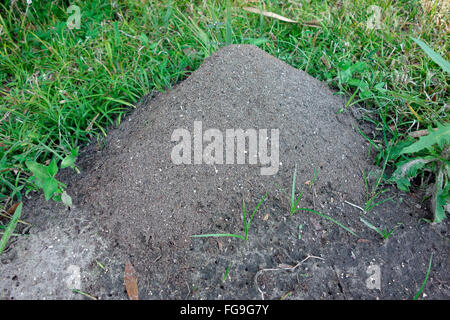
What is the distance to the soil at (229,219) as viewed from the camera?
1539 millimetres

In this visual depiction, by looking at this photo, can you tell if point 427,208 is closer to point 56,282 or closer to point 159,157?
point 159,157

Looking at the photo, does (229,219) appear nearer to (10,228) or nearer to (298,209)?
(298,209)

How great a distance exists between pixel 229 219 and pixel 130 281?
51 cm

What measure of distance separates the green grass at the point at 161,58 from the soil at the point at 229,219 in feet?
0.88

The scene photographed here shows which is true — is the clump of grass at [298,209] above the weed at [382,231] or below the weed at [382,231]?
above

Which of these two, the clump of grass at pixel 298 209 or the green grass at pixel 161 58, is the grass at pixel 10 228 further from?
the clump of grass at pixel 298 209

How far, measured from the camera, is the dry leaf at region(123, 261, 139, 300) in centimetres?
152

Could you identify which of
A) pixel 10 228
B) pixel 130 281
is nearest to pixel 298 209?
pixel 130 281

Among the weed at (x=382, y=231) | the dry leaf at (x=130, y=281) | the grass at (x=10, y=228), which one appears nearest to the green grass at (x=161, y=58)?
the grass at (x=10, y=228)

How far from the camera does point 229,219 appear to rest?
1668 mm

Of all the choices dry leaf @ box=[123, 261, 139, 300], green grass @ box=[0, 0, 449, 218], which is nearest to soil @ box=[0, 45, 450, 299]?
dry leaf @ box=[123, 261, 139, 300]

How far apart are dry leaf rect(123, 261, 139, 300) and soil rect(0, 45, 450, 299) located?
0.02 metres

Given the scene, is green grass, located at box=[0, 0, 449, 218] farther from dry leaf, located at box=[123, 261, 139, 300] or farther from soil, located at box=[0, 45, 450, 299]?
dry leaf, located at box=[123, 261, 139, 300]
